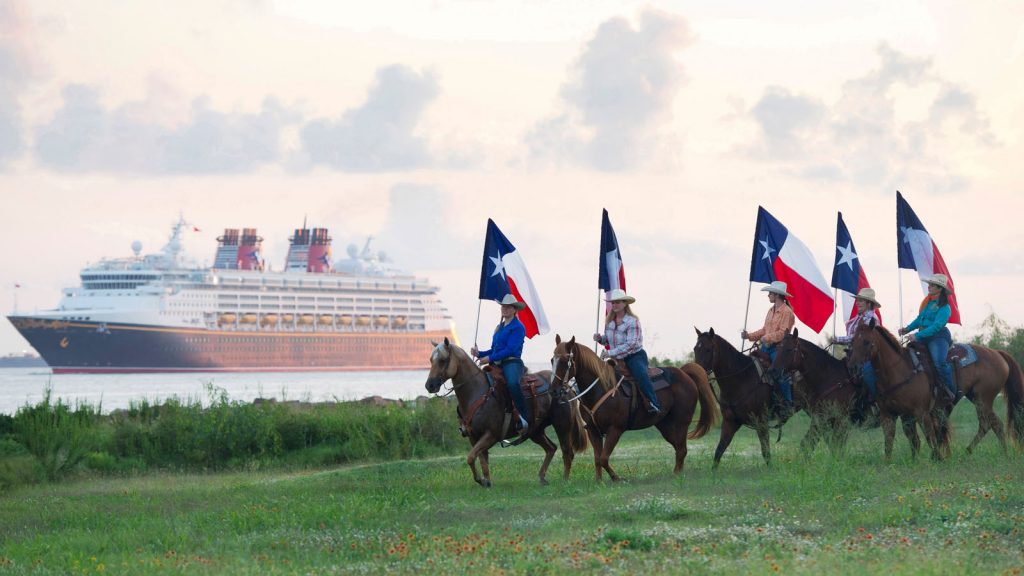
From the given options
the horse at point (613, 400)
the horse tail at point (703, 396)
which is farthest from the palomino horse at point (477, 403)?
the horse tail at point (703, 396)

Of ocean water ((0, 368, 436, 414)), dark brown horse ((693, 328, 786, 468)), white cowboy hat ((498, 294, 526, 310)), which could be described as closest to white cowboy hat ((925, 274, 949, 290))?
dark brown horse ((693, 328, 786, 468))

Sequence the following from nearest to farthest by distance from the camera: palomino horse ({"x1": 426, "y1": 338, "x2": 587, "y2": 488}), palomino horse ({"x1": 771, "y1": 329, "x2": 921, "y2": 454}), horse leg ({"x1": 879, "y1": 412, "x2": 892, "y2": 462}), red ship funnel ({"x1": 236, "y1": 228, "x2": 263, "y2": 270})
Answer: palomino horse ({"x1": 426, "y1": 338, "x2": 587, "y2": 488}), palomino horse ({"x1": 771, "y1": 329, "x2": 921, "y2": 454}), horse leg ({"x1": 879, "y1": 412, "x2": 892, "y2": 462}), red ship funnel ({"x1": 236, "y1": 228, "x2": 263, "y2": 270})

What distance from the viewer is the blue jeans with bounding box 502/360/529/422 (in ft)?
43.5

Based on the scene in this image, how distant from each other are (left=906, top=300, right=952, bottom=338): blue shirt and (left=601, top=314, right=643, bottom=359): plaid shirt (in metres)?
3.15

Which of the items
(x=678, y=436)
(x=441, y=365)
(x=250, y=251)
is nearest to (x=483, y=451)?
(x=441, y=365)

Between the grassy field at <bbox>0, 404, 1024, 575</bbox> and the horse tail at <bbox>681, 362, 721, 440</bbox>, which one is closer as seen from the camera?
the grassy field at <bbox>0, 404, 1024, 575</bbox>

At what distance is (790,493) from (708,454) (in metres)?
6.50

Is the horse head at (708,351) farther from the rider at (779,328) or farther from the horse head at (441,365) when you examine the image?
the horse head at (441,365)

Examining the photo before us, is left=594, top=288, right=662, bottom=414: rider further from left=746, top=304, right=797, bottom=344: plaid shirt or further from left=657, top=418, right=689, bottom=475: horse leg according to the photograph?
left=746, top=304, right=797, bottom=344: plaid shirt

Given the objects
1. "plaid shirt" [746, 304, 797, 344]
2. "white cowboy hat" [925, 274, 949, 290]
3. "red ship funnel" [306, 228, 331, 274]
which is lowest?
"plaid shirt" [746, 304, 797, 344]

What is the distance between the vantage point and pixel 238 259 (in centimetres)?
10475

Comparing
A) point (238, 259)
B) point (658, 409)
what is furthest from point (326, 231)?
point (658, 409)

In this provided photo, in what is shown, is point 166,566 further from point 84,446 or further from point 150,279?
point 150,279

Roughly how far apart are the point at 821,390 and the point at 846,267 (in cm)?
382
